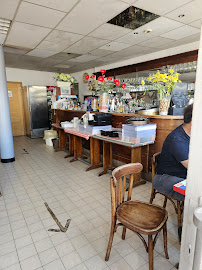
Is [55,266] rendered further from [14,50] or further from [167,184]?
[14,50]

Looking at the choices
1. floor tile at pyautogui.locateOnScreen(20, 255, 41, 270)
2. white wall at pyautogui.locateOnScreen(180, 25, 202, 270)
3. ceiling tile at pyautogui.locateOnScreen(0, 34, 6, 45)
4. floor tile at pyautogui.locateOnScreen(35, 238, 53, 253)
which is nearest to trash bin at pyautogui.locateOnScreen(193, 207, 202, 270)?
white wall at pyautogui.locateOnScreen(180, 25, 202, 270)

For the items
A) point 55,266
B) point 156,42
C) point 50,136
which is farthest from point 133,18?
point 50,136

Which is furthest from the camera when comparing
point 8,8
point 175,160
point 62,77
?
point 62,77

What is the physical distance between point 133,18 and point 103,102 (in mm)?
1688

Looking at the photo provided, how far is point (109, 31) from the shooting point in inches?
151

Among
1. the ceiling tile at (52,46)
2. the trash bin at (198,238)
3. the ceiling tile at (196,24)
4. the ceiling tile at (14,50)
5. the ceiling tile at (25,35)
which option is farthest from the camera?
the ceiling tile at (14,50)

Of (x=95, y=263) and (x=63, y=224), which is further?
(x=63, y=224)

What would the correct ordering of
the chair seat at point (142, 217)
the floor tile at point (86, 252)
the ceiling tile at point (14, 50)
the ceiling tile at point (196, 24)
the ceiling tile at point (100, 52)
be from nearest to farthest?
the chair seat at point (142, 217) → the floor tile at point (86, 252) → the ceiling tile at point (196, 24) → the ceiling tile at point (14, 50) → the ceiling tile at point (100, 52)

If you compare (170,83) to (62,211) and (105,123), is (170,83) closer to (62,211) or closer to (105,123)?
(105,123)

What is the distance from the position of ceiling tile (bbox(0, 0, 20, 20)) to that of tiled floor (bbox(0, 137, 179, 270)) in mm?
3051

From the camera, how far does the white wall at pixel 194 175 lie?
77 centimetres

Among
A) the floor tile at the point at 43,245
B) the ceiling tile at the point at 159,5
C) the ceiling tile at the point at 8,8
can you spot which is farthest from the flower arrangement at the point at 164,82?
the floor tile at the point at 43,245

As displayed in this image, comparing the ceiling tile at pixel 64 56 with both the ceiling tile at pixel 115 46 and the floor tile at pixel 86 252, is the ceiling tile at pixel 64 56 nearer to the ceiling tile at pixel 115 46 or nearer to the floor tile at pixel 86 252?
the ceiling tile at pixel 115 46

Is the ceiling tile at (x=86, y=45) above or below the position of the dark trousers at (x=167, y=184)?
above
